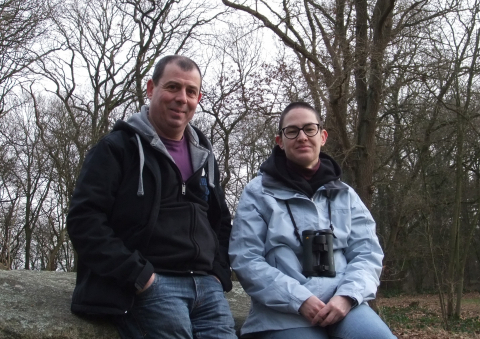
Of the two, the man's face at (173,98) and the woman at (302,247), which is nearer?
the woman at (302,247)

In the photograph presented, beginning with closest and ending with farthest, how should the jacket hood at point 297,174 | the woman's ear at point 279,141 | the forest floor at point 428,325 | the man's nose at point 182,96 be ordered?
1. the man's nose at point 182,96
2. the jacket hood at point 297,174
3. the woman's ear at point 279,141
4. the forest floor at point 428,325

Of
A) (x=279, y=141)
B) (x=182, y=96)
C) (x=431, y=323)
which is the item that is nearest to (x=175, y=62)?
(x=182, y=96)

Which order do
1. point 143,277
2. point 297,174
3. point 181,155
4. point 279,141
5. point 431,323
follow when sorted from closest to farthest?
1. point 143,277
2. point 181,155
3. point 297,174
4. point 279,141
5. point 431,323

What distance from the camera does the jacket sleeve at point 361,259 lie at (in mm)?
2656

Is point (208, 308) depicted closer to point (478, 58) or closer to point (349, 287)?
point (349, 287)

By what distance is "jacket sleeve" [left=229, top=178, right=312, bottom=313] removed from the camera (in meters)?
2.58

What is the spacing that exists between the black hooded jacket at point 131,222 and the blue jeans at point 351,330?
53cm

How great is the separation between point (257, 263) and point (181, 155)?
781 millimetres

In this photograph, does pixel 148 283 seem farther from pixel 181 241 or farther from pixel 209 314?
pixel 209 314

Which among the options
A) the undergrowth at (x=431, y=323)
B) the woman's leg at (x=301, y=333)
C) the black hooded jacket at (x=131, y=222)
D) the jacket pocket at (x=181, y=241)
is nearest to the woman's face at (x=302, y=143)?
the black hooded jacket at (x=131, y=222)

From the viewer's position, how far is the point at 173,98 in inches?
108

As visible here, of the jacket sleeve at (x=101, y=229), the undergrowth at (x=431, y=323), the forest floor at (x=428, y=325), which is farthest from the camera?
the undergrowth at (x=431, y=323)

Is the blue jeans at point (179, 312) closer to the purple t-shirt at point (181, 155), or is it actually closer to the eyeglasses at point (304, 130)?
the purple t-shirt at point (181, 155)

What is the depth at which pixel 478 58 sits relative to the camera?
13.3m
